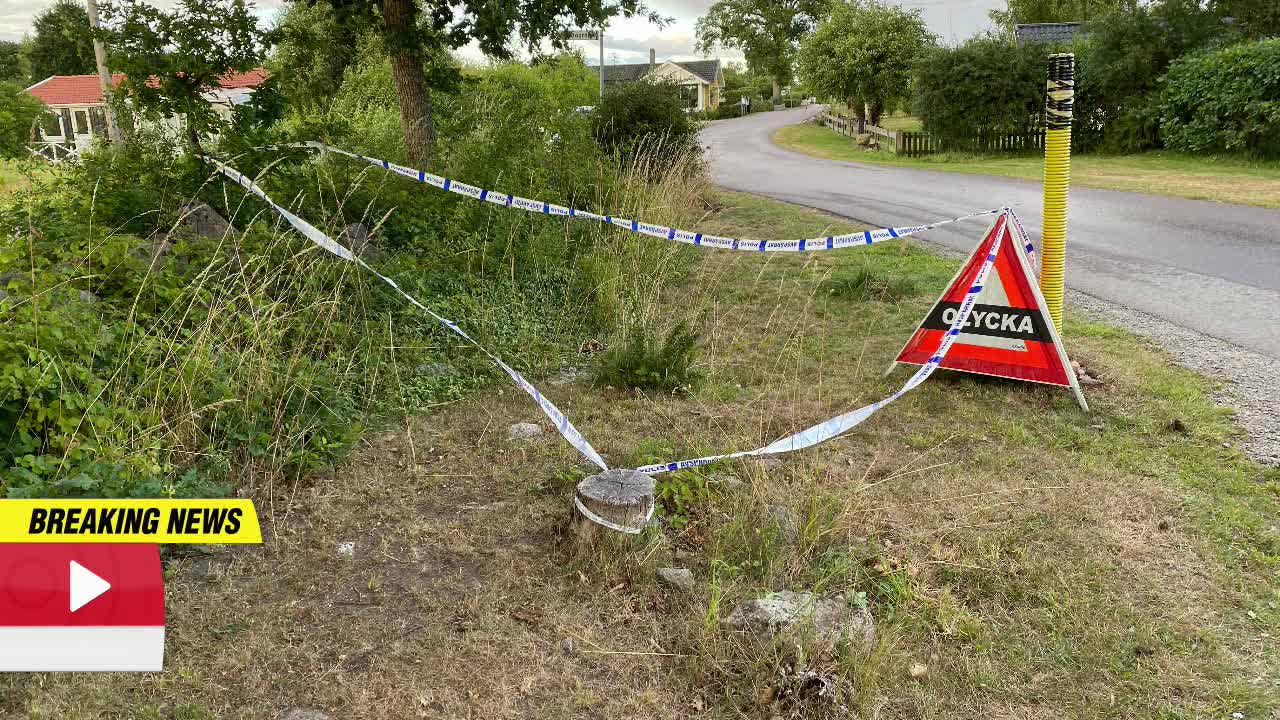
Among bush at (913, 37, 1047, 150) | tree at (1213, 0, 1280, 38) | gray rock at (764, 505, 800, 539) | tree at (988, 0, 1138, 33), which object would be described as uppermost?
tree at (988, 0, 1138, 33)

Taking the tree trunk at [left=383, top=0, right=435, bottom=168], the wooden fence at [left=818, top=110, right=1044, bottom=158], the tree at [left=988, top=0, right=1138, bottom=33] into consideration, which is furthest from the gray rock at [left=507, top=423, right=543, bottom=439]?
the tree at [left=988, top=0, right=1138, bottom=33]

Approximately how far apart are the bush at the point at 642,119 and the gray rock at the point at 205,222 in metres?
7.62

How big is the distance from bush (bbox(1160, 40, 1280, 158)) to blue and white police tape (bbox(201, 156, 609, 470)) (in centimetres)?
1846

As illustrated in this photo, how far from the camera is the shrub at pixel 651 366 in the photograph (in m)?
5.77

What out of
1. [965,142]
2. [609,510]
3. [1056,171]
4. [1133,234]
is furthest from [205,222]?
[965,142]

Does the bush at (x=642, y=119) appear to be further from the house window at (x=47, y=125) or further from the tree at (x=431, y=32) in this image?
the house window at (x=47, y=125)

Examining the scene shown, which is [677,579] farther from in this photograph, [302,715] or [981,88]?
[981,88]

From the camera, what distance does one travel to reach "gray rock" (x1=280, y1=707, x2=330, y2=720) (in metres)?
2.88

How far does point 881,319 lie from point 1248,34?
21.2 meters

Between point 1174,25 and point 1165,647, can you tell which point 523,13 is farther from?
point 1174,25

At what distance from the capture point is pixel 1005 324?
5.66 m

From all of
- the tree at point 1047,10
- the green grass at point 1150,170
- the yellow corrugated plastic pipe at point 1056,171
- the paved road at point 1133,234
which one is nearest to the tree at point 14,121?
the yellow corrugated plastic pipe at point 1056,171

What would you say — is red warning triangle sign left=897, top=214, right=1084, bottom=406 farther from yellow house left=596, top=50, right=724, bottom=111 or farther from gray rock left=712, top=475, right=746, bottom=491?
yellow house left=596, top=50, right=724, bottom=111

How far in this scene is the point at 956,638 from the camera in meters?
3.37
